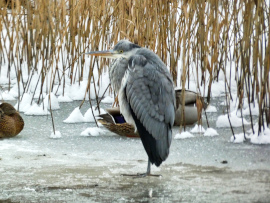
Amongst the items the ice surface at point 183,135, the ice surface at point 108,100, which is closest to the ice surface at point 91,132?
the ice surface at point 183,135

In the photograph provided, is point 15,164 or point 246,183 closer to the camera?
point 246,183

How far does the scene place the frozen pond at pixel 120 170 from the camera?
10.2ft

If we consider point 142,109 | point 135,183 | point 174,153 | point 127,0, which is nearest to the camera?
point 135,183

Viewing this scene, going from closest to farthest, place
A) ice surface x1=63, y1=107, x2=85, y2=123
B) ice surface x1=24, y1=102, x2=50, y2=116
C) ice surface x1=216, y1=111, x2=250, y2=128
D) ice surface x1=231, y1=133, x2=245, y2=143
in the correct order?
ice surface x1=231, y1=133, x2=245, y2=143, ice surface x1=216, y1=111, x2=250, y2=128, ice surface x1=63, y1=107, x2=85, y2=123, ice surface x1=24, y1=102, x2=50, y2=116

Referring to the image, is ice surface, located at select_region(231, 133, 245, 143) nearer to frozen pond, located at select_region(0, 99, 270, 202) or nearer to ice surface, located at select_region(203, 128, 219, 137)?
frozen pond, located at select_region(0, 99, 270, 202)

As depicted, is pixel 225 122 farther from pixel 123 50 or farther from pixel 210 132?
pixel 123 50

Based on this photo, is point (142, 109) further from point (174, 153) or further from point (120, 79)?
point (174, 153)

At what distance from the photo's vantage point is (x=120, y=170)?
11.9 feet

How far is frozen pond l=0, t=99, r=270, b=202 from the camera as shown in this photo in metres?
3.11

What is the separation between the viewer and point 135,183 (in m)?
3.38

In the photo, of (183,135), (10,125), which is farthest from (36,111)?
(183,135)

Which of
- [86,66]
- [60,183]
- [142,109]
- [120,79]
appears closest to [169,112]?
[142,109]

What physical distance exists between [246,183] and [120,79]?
1006mm

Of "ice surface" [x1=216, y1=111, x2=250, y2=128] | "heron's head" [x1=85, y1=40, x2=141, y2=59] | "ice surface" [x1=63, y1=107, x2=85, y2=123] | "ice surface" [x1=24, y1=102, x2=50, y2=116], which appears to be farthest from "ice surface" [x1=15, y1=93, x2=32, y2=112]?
"heron's head" [x1=85, y1=40, x2=141, y2=59]
